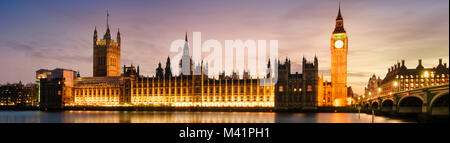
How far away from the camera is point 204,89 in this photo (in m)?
112

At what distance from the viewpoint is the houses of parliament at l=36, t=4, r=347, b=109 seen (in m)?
101

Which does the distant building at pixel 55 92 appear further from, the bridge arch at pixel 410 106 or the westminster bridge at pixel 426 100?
the bridge arch at pixel 410 106

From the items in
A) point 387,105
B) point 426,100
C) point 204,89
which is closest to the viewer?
point 426,100

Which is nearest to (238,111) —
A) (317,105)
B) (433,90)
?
(317,105)

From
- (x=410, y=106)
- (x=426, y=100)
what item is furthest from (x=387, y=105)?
(x=426, y=100)

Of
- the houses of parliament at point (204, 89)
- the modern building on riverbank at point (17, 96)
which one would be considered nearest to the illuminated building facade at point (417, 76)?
the houses of parliament at point (204, 89)

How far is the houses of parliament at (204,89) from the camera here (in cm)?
10144

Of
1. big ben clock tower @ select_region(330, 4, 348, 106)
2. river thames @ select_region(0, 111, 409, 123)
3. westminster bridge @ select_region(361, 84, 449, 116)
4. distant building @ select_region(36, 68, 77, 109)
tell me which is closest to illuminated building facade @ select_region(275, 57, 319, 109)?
big ben clock tower @ select_region(330, 4, 348, 106)

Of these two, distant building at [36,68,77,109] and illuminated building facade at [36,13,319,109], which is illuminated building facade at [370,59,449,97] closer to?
illuminated building facade at [36,13,319,109]

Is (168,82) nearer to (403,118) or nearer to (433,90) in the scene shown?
(403,118)

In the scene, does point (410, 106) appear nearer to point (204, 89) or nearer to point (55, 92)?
point (204, 89)
